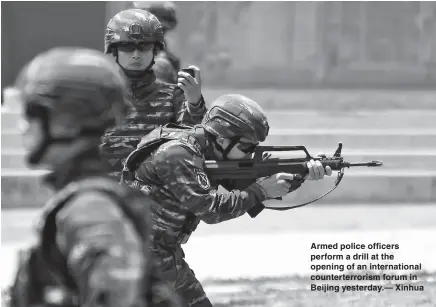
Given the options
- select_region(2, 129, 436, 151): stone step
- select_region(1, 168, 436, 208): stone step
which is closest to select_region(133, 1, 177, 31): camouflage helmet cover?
select_region(1, 168, 436, 208): stone step

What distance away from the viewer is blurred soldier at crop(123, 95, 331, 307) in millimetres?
3346

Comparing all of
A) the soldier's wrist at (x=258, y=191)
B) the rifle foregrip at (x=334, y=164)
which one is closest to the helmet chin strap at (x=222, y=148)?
the soldier's wrist at (x=258, y=191)

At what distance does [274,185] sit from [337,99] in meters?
6.96

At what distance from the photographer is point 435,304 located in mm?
5848

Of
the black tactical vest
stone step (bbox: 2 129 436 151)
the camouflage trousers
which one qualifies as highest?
the black tactical vest

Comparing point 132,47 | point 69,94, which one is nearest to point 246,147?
point 132,47

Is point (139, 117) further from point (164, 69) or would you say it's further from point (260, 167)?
point (260, 167)

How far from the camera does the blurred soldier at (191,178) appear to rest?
3346 millimetres

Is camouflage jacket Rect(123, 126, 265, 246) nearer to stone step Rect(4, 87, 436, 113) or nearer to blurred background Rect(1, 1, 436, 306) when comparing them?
blurred background Rect(1, 1, 436, 306)

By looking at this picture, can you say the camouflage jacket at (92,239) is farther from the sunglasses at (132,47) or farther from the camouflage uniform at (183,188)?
the sunglasses at (132,47)

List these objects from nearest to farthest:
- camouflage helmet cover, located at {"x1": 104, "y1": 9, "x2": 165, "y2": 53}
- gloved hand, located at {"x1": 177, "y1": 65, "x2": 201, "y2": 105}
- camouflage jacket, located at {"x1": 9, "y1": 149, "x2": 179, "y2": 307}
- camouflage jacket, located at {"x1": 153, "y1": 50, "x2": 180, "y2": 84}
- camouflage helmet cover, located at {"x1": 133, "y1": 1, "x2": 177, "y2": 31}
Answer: camouflage jacket, located at {"x1": 9, "y1": 149, "x2": 179, "y2": 307} → gloved hand, located at {"x1": 177, "y1": 65, "x2": 201, "y2": 105} → camouflage helmet cover, located at {"x1": 104, "y1": 9, "x2": 165, "y2": 53} → camouflage jacket, located at {"x1": 153, "y1": 50, "x2": 180, "y2": 84} → camouflage helmet cover, located at {"x1": 133, "y1": 1, "x2": 177, "y2": 31}

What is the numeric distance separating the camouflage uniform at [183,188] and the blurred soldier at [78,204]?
1.32 metres

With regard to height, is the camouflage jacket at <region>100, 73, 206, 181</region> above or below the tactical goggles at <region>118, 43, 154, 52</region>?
below

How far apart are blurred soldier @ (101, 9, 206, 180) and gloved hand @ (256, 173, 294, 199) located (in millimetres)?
826
